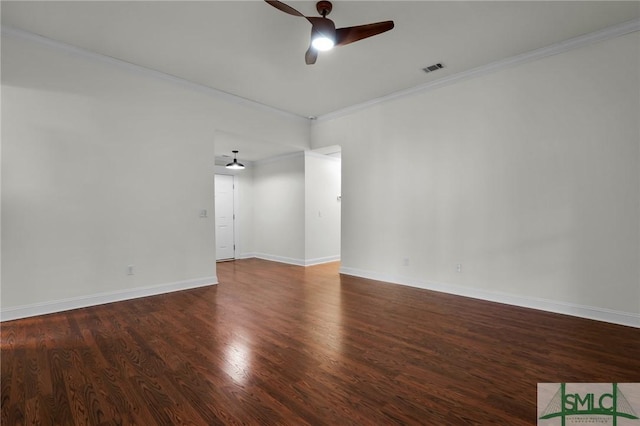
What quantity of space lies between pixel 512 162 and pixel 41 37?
19.1 ft

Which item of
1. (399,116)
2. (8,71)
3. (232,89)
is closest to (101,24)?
(8,71)

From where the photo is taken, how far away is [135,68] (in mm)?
4125

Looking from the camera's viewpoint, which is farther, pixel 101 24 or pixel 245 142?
pixel 245 142

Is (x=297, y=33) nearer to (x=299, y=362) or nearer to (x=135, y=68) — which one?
(x=135, y=68)

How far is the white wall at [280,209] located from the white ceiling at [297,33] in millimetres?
2739

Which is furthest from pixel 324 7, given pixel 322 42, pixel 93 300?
pixel 93 300

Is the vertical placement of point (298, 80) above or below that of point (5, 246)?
above

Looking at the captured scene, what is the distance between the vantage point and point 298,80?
4547mm

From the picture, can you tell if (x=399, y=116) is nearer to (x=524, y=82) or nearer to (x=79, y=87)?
(x=524, y=82)

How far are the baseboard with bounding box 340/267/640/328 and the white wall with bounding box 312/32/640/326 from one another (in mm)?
13

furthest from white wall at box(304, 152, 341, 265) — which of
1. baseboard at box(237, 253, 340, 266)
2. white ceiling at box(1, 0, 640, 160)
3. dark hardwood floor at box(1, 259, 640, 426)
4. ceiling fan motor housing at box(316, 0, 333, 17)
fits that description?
ceiling fan motor housing at box(316, 0, 333, 17)

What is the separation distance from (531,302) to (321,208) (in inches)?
172

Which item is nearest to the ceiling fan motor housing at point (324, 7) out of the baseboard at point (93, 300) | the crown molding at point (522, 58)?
the crown molding at point (522, 58)

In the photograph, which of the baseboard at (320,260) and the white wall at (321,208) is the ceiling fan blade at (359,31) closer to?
the white wall at (321,208)
